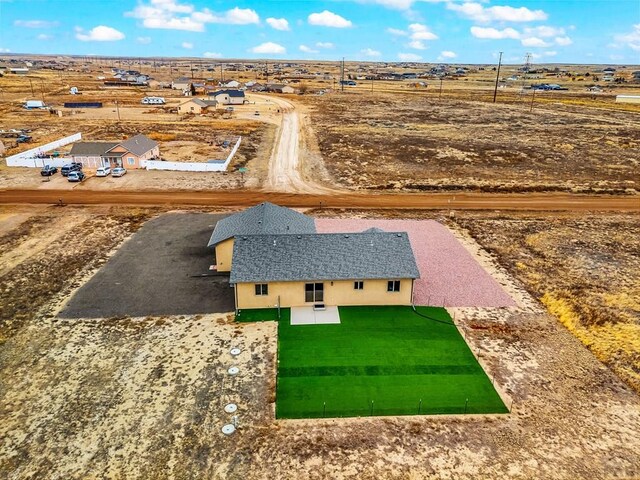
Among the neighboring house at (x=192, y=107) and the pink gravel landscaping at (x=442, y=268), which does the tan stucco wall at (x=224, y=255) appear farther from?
the neighboring house at (x=192, y=107)

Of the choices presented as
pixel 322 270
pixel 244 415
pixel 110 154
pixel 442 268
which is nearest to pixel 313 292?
pixel 322 270

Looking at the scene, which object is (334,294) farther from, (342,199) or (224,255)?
(342,199)

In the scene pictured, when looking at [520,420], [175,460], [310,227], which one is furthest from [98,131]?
[520,420]

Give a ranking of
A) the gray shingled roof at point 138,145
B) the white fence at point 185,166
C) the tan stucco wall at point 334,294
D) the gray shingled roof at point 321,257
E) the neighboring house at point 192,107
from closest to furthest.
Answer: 1. the gray shingled roof at point 321,257
2. the tan stucco wall at point 334,294
3. the white fence at point 185,166
4. the gray shingled roof at point 138,145
5. the neighboring house at point 192,107

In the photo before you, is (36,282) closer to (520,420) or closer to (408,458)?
(408,458)

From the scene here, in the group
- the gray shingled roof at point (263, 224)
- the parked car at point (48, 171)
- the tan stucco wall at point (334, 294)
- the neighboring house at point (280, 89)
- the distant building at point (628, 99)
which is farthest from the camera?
the neighboring house at point (280, 89)

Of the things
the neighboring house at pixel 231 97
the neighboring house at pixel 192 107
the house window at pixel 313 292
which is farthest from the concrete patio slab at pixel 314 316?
the neighboring house at pixel 231 97

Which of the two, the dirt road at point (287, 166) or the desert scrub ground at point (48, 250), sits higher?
the dirt road at point (287, 166)
